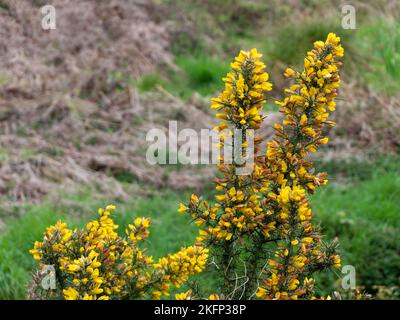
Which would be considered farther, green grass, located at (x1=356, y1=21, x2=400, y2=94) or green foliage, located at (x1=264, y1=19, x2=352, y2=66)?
green foliage, located at (x1=264, y1=19, x2=352, y2=66)

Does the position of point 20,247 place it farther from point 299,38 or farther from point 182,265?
point 299,38

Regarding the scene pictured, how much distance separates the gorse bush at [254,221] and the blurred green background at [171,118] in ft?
4.79

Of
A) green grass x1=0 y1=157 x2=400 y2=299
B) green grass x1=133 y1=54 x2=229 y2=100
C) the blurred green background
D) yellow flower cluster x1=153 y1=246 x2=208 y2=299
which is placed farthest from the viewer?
green grass x1=133 y1=54 x2=229 y2=100

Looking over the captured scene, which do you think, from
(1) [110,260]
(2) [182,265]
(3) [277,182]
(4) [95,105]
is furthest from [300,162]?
(4) [95,105]

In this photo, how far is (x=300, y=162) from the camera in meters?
2.20

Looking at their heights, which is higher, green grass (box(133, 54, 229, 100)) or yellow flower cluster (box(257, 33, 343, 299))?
green grass (box(133, 54, 229, 100))

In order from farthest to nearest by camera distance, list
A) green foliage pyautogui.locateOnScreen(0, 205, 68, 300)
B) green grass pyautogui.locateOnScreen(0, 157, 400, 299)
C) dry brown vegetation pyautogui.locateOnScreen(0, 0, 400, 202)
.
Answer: dry brown vegetation pyautogui.locateOnScreen(0, 0, 400, 202), green grass pyautogui.locateOnScreen(0, 157, 400, 299), green foliage pyautogui.locateOnScreen(0, 205, 68, 300)

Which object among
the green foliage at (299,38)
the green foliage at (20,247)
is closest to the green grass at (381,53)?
the green foliage at (299,38)

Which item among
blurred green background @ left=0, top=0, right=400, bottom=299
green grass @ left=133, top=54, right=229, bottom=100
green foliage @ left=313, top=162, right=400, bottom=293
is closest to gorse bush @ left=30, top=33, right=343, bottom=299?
blurred green background @ left=0, top=0, right=400, bottom=299

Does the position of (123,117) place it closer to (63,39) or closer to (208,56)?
(63,39)

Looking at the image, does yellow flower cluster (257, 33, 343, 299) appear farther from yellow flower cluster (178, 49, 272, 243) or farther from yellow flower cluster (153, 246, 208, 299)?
yellow flower cluster (153, 246, 208, 299)

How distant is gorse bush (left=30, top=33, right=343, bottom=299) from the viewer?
6.96ft

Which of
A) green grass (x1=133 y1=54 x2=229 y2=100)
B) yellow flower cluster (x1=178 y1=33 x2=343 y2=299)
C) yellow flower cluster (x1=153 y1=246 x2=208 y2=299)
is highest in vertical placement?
green grass (x1=133 y1=54 x2=229 y2=100)

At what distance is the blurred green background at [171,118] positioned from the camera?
4348mm
